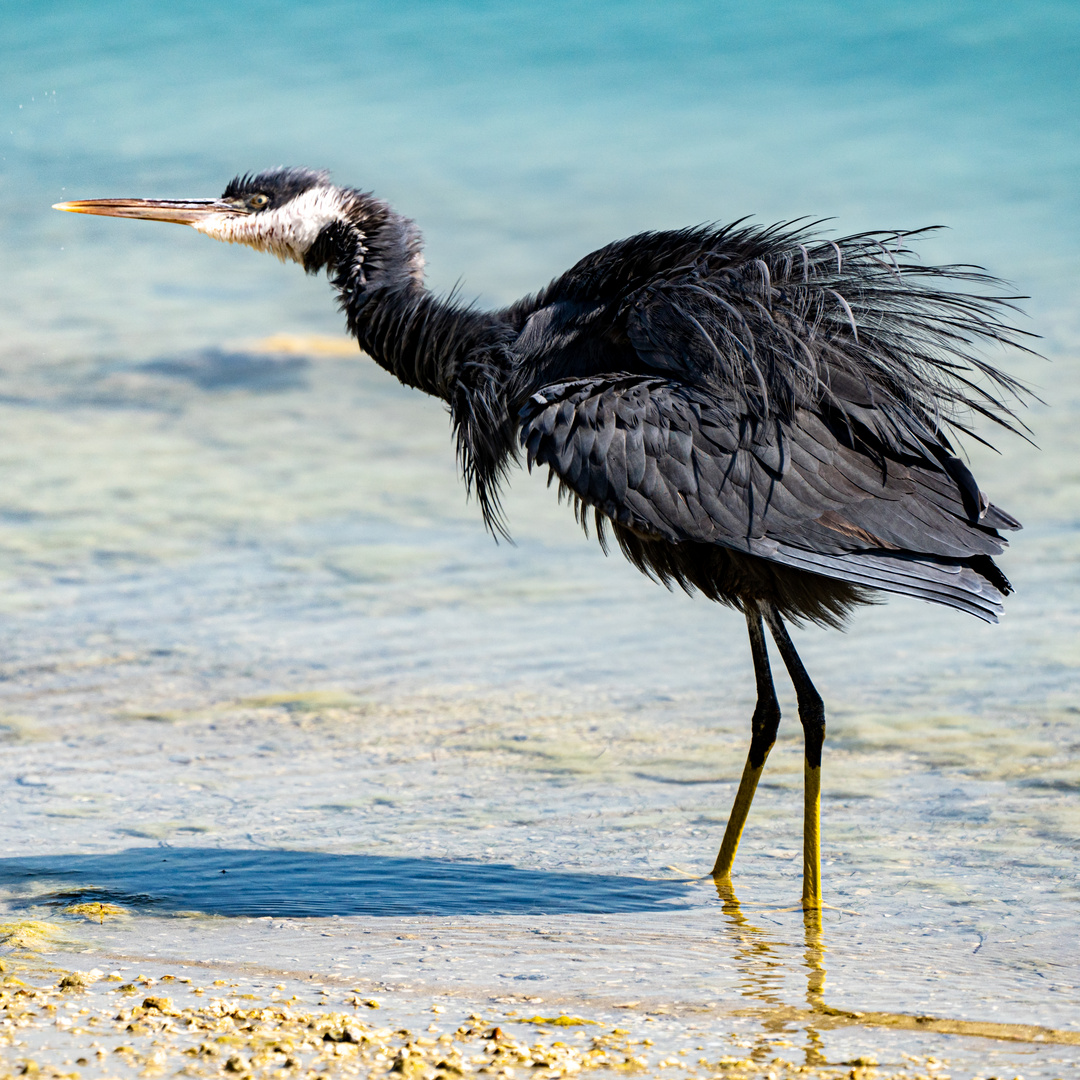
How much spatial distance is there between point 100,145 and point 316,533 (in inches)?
539


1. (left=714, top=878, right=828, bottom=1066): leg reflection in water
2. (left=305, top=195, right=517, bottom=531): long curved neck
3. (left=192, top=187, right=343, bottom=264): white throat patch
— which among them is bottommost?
(left=714, top=878, right=828, bottom=1066): leg reflection in water

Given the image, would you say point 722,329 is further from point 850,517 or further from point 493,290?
point 493,290

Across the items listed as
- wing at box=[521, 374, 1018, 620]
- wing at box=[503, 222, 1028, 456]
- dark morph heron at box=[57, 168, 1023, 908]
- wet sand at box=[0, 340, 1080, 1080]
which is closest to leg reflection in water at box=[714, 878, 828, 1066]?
wet sand at box=[0, 340, 1080, 1080]

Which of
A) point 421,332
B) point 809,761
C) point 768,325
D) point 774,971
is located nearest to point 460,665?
point 421,332

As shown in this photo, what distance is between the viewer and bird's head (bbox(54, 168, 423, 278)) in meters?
5.97

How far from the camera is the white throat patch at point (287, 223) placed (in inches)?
237

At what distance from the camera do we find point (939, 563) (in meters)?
5.01

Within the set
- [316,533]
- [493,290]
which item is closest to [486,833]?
[316,533]

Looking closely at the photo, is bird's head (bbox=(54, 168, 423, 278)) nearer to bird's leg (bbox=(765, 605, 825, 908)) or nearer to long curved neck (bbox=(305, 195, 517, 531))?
long curved neck (bbox=(305, 195, 517, 531))

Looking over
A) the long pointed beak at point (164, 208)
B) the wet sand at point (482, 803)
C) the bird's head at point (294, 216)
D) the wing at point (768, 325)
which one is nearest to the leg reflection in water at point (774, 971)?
the wet sand at point (482, 803)

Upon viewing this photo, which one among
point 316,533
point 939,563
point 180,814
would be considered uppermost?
point 939,563

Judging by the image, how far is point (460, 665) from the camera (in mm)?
7484

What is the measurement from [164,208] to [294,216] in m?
0.59

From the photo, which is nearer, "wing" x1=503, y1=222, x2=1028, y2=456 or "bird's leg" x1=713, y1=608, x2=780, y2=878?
"wing" x1=503, y1=222, x2=1028, y2=456
